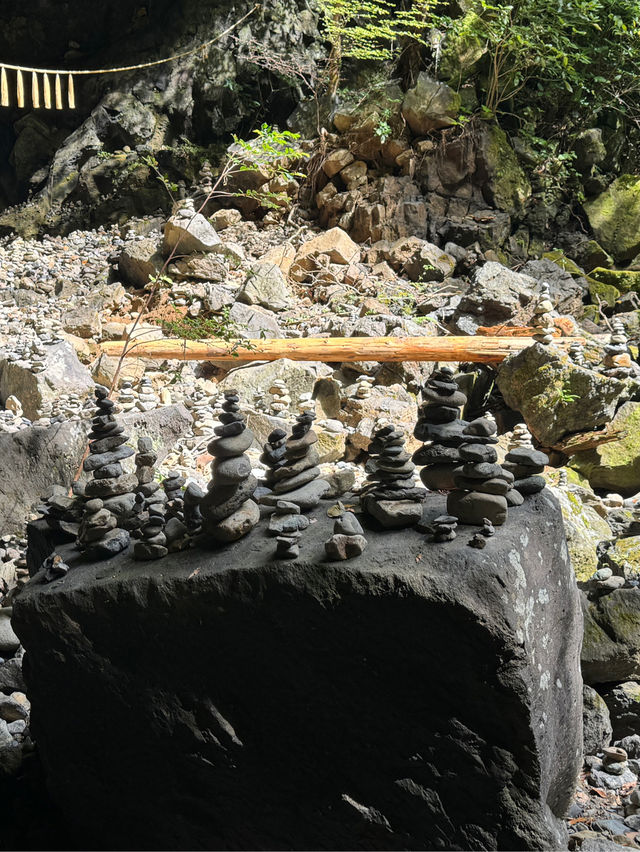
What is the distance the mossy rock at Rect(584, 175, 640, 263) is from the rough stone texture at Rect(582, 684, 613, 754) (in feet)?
22.3

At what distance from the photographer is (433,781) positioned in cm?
199

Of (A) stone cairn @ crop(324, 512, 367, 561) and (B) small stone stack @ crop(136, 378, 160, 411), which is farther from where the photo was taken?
(B) small stone stack @ crop(136, 378, 160, 411)

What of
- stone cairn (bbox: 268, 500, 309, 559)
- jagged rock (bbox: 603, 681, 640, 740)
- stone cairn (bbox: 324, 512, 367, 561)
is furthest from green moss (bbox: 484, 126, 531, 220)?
stone cairn (bbox: 324, 512, 367, 561)

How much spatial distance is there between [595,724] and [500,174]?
688 centimetres

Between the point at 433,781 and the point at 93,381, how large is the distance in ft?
14.9

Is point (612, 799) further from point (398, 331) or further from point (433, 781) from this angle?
point (398, 331)

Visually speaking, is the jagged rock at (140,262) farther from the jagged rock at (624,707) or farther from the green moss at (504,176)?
the jagged rock at (624,707)

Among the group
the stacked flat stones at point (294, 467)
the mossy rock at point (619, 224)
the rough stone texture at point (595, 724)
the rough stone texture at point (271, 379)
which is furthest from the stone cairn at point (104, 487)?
the mossy rock at point (619, 224)

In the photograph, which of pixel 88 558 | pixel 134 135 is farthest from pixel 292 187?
pixel 88 558

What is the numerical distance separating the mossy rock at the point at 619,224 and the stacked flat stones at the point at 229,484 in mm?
7446

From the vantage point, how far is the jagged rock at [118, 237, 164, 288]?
758 cm

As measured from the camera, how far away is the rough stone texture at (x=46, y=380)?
5.33 metres

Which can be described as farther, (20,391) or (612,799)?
(20,391)

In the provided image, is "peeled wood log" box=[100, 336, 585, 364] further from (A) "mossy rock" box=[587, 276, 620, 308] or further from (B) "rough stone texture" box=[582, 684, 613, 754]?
(B) "rough stone texture" box=[582, 684, 613, 754]
